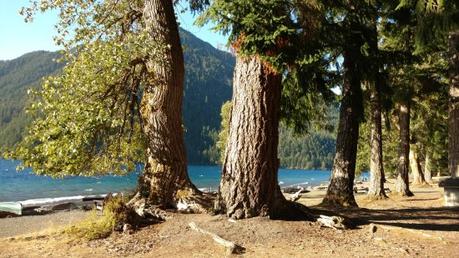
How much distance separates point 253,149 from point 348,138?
7061 millimetres

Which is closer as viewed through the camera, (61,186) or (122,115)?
(122,115)

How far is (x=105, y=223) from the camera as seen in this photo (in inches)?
342

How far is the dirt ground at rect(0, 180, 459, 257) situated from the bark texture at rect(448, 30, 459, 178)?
662 centimetres

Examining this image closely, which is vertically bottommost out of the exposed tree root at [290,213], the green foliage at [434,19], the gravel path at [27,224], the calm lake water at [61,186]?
the calm lake water at [61,186]

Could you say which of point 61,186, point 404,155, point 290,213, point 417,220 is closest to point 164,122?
point 290,213

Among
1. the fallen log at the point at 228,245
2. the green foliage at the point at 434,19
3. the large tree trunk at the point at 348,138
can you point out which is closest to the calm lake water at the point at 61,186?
the large tree trunk at the point at 348,138

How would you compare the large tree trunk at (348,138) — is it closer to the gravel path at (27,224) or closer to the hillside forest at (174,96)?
the hillside forest at (174,96)

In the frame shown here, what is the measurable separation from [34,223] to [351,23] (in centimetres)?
1450

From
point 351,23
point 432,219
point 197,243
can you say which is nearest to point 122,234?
point 197,243

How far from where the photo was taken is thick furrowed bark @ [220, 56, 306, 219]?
8.59 meters

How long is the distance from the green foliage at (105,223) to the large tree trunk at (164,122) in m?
0.97

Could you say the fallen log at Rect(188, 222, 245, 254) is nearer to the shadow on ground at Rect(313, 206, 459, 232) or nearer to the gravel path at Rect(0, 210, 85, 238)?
the shadow on ground at Rect(313, 206, 459, 232)

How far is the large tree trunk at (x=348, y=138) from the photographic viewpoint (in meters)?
14.5

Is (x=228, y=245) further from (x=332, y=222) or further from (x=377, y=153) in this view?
(x=377, y=153)
